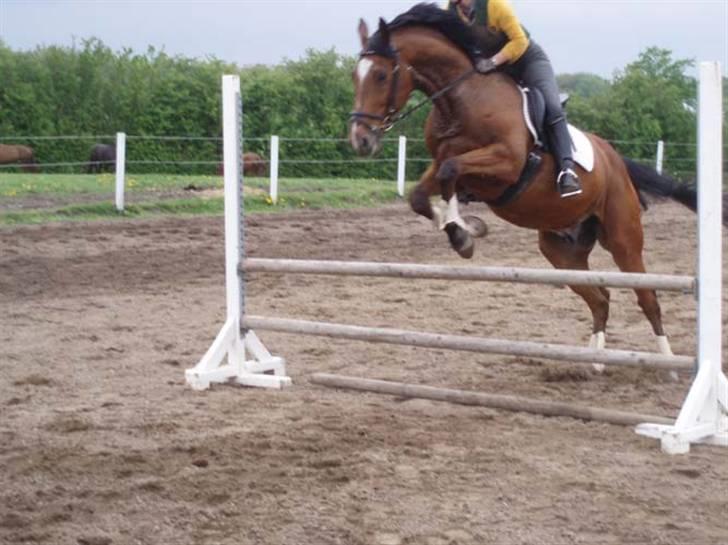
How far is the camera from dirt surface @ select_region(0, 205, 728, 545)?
13.8 ft

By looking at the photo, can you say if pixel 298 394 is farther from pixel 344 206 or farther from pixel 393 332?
pixel 344 206

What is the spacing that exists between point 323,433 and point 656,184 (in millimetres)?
3367

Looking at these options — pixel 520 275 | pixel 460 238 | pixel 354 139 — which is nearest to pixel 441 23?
pixel 354 139

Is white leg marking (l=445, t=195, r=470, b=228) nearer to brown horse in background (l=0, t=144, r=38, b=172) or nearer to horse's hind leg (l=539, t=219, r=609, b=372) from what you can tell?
horse's hind leg (l=539, t=219, r=609, b=372)

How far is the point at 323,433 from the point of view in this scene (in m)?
5.63

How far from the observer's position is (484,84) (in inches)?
262

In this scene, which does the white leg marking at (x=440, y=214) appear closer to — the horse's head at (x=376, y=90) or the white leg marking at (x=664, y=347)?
the horse's head at (x=376, y=90)

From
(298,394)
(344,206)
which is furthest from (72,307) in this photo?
(344,206)

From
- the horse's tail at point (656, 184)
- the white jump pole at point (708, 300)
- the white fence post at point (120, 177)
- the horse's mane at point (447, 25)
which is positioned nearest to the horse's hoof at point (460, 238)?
the horse's mane at point (447, 25)

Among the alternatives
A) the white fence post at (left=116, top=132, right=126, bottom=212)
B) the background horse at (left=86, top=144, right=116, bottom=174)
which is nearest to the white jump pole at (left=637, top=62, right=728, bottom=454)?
the white fence post at (left=116, top=132, right=126, bottom=212)

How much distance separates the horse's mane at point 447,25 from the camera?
6633 millimetres

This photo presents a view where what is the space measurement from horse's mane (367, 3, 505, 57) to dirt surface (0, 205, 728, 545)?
2095mm

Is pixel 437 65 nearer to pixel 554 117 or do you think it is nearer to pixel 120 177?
pixel 554 117

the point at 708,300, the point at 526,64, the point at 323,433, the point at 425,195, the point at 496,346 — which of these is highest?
the point at 526,64
